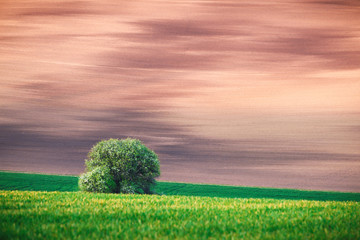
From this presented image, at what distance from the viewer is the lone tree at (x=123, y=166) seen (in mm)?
35719

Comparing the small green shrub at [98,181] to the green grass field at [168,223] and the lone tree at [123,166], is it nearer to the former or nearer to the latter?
the lone tree at [123,166]

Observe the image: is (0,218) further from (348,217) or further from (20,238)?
(348,217)

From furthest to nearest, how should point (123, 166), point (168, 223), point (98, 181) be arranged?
point (123, 166) < point (98, 181) < point (168, 223)

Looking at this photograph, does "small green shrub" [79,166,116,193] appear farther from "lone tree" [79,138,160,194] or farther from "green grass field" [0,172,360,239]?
"green grass field" [0,172,360,239]

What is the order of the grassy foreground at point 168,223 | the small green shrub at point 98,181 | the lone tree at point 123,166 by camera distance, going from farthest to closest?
the lone tree at point 123,166 → the small green shrub at point 98,181 → the grassy foreground at point 168,223

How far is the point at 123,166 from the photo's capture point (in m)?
36.9

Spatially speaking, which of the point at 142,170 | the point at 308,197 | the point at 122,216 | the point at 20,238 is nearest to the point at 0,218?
the point at 20,238

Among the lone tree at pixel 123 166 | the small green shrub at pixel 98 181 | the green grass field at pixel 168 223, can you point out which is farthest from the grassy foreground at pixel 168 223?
the lone tree at pixel 123 166

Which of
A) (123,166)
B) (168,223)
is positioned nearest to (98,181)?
(123,166)

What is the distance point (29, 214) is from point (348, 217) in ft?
43.5

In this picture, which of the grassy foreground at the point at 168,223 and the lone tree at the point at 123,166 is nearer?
the grassy foreground at the point at 168,223

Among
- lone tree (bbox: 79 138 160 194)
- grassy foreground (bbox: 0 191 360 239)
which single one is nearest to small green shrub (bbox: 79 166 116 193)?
lone tree (bbox: 79 138 160 194)

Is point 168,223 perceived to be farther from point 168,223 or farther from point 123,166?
point 123,166

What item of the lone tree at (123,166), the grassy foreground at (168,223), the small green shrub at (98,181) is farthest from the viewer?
the lone tree at (123,166)
